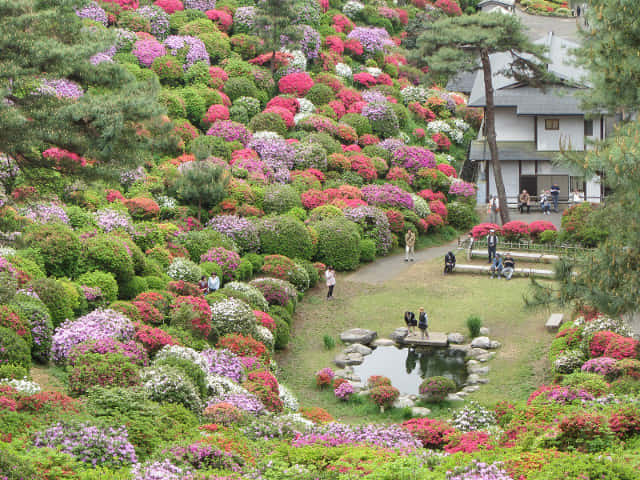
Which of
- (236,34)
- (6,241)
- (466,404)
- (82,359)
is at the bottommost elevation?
(466,404)

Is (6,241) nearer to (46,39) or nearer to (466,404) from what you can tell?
(46,39)

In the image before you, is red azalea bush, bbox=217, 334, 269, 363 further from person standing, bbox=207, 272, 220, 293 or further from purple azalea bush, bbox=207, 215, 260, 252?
purple azalea bush, bbox=207, 215, 260, 252

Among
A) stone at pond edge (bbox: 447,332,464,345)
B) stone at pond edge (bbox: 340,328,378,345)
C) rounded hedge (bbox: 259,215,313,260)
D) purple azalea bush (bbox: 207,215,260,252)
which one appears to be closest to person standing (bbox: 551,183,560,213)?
rounded hedge (bbox: 259,215,313,260)

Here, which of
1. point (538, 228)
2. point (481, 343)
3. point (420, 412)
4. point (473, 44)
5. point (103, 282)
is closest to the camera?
Result: point (420, 412)

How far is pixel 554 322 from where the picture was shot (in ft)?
91.2

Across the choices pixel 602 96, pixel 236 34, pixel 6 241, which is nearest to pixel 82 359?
pixel 6 241

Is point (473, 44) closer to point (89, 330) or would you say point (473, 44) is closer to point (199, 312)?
point (199, 312)

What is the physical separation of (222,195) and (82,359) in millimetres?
15763

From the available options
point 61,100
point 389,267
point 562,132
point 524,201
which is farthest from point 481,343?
point 562,132

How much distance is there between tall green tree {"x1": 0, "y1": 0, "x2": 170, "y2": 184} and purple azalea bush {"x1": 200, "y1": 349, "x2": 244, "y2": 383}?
819cm

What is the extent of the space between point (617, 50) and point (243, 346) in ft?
40.9

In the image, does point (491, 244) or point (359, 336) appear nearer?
point (359, 336)

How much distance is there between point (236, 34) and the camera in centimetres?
5041

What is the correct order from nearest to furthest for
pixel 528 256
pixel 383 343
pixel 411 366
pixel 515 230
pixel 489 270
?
pixel 411 366 → pixel 383 343 → pixel 489 270 → pixel 528 256 → pixel 515 230
